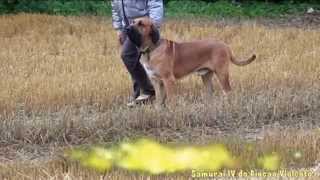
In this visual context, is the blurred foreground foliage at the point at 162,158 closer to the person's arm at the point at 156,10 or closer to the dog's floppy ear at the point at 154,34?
the dog's floppy ear at the point at 154,34

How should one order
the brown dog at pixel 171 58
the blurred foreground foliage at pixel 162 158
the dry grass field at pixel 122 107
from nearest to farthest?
the blurred foreground foliage at pixel 162 158
the dry grass field at pixel 122 107
the brown dog at pixel 171 58

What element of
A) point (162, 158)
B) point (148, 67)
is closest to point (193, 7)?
point (148, 67)

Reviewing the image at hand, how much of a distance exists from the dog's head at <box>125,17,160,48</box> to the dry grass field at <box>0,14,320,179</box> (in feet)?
2.63

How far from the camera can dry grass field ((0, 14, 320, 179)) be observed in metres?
7.15

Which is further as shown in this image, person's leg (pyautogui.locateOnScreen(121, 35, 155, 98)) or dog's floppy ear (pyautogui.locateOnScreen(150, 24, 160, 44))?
person's leg (pyautogui.locateOnScreen(121, 35, 155, 98))

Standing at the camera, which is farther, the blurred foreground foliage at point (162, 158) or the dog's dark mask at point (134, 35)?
the dog's dark mask at point (134, 35)

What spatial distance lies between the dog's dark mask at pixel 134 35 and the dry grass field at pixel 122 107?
2.65ft

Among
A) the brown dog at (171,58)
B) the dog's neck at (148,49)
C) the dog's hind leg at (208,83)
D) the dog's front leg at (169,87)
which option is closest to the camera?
the brown dog at (171,58)

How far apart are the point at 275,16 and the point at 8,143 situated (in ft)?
45.7

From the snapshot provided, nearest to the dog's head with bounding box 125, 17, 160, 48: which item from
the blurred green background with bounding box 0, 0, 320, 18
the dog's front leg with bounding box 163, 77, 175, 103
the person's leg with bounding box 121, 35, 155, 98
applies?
the person's leg with bounding box 121, 35, 155, 98

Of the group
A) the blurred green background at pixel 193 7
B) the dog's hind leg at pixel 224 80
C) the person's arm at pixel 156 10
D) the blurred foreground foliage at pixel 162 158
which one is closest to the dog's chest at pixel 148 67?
the person's arm at pixel 156 10

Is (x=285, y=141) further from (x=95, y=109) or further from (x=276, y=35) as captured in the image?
(x=276, y=35)

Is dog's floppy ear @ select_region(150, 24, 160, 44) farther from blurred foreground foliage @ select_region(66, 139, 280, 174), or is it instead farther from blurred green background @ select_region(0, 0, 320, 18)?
blurred green background @ select_region(0, 0, 320, 18)

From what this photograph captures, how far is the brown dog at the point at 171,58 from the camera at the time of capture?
8.80m
